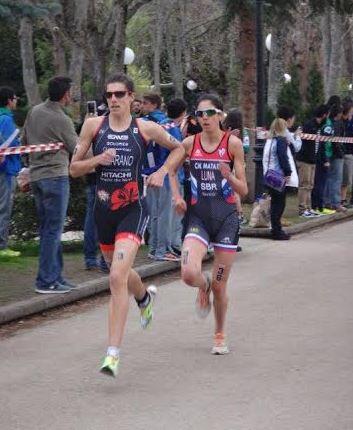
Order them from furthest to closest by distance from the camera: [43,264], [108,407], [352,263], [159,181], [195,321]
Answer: [352,263] < [43,264] < [195,321] < [159,181] < [108,407]

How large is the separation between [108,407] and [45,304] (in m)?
3.47

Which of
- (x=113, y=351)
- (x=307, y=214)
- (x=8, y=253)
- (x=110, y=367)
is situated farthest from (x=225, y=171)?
(x=307, y=214)

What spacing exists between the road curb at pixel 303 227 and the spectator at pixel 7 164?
500 cm

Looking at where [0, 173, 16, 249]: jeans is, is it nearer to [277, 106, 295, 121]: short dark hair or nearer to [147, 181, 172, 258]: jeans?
[147, 181, 172, 258]: jeans

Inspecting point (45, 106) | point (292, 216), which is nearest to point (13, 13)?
point (45, 106)

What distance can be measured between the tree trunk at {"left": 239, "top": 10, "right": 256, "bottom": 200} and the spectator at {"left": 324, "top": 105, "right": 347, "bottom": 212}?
1674 mm

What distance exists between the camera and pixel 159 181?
7.43 metres

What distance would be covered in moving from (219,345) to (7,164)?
5014mm

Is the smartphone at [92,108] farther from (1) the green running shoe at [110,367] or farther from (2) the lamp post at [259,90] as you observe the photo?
(2) the lamp post at [259,90]

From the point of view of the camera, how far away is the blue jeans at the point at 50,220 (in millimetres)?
9805

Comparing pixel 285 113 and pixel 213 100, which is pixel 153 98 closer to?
pixel 285 113

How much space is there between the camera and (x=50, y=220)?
9.80m

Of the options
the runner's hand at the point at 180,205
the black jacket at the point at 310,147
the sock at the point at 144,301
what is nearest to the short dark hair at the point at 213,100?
the runner's hand at the point at 180,205

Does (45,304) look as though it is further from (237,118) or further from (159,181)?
(237,118)
